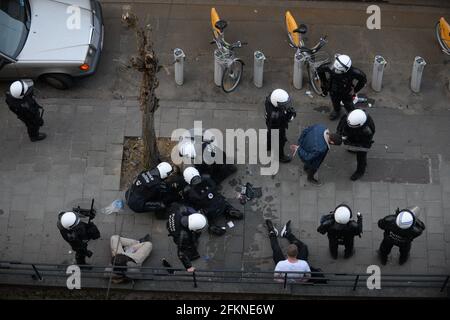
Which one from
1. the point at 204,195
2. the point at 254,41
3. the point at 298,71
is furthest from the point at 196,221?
the point at 254,41

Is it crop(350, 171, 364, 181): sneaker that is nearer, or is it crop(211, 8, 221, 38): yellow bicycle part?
crop(350, 171, 364, 181): sneaker

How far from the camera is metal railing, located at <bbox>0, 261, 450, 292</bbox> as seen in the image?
11867 millimetres

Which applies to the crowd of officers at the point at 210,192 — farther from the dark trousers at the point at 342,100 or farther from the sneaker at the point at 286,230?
the sneaker at the point at 286,230

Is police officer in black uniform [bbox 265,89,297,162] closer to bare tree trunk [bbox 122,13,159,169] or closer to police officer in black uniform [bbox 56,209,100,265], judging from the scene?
bare tree trunk [bbox 122,13,159,169]

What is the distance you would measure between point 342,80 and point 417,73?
201 cm

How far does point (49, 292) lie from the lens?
12.5m

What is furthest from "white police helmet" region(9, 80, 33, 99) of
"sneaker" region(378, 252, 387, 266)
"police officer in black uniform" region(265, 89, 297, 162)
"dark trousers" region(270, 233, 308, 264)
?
"sneaker" region(378, 252, 387, 266)

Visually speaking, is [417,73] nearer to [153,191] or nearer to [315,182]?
[315,182]

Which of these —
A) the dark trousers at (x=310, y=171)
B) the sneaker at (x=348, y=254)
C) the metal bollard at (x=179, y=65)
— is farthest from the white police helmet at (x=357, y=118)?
the metal bollard at (x=179, y=65)

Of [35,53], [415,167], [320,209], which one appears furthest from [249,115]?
[35,53]

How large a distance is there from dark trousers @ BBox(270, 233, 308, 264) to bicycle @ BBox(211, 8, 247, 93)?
11.4 ft

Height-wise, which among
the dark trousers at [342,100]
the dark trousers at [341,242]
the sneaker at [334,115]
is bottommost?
the dark trousers at [341,242]

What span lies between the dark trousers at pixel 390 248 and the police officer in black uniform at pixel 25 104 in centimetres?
656

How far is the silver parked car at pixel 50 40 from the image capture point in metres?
14.0
